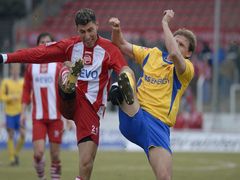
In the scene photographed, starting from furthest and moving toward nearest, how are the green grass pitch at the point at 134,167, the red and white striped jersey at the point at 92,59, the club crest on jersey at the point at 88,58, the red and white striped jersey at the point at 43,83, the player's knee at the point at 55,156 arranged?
the green grass pitch at the point at 134,167 < the red and white striped jersey at the point at 43,83 < the player's knee at the point at 55,156 < the club crest on jersey at the point at 88,58 < the red and white striped jersey at the point at 92,59

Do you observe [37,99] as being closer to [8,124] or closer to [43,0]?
[8,124]

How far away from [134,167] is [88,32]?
25.7 ft

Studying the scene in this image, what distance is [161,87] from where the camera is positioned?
9.08 m

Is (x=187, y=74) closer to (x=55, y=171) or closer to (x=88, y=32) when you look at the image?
(x=88, y=32)

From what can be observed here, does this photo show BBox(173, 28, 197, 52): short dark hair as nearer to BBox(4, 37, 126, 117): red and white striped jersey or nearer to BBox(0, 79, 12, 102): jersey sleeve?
BBox(4, 37, 126, 117): red and white striped jersey

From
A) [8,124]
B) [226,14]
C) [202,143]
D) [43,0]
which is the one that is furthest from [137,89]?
[43,0]

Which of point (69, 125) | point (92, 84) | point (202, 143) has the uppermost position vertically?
point (92, 84)

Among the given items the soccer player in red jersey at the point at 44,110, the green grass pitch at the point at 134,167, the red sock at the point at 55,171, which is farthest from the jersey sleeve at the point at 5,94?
the red sock at the point at 55,171

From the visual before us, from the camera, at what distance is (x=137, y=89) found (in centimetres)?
929

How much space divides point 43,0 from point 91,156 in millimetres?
21818

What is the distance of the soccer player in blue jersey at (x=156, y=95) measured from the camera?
874 cm

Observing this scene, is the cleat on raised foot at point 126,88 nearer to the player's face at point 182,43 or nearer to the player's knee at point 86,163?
the player's face at point 182,43

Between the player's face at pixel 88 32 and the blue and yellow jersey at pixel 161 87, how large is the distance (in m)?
0.74

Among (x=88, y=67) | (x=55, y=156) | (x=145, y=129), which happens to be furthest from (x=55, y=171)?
(x=145, y=129)
